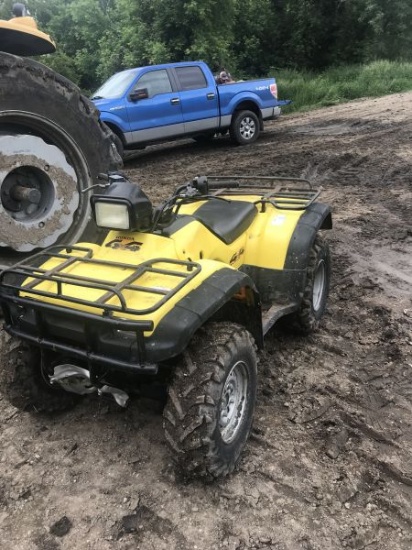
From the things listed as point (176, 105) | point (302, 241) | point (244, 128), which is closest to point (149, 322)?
point (302, 241)

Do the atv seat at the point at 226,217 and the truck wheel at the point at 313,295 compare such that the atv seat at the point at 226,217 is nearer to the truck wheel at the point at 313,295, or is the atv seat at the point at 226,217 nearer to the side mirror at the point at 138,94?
the truck wheel at the point at 313,295

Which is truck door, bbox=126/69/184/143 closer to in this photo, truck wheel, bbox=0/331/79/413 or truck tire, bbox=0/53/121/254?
truck tire, bbox=0/53/121/254

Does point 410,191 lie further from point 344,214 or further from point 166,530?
point 166,530

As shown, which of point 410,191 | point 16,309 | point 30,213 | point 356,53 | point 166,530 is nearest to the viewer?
point 166,530

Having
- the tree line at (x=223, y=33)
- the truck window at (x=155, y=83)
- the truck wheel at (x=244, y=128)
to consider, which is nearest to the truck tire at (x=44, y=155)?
the truck window at (x=155, y=83)

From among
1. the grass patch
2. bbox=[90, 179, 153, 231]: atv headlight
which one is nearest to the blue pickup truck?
the grass patch

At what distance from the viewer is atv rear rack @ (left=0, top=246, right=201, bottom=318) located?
2258 millimetres

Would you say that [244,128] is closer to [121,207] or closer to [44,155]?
[44,155]

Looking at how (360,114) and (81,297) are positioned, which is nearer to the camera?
(81,297)

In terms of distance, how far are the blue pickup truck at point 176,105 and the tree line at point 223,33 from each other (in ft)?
19.6

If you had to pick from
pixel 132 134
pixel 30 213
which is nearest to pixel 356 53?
pixel 132 134

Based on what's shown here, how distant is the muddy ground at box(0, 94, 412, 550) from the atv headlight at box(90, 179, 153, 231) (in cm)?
104

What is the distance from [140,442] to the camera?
2.84 m

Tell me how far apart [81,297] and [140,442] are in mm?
911
